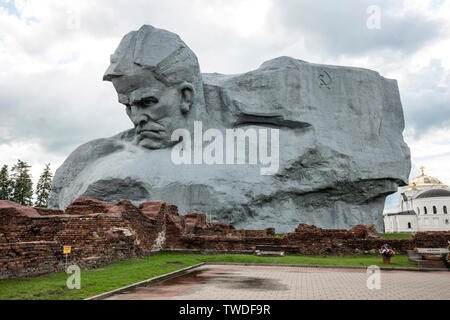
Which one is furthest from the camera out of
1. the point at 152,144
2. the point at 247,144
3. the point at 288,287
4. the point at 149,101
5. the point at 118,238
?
the point at 247,144

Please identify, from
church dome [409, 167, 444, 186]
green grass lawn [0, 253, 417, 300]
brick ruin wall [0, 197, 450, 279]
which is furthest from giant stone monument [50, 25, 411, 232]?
church dome [409, 167, 444, 186]

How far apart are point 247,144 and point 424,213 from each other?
5214 cm

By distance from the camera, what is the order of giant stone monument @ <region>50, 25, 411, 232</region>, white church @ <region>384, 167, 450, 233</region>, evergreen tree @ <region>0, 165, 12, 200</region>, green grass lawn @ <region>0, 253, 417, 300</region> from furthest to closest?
white church @ <region>384, 167, 450, 233</region>, evergreen tree @ <region>0, 165, 12, 200</region>, giant stone monument @ <region>50, 25, 411, 232</region>, green grass lawn @ <region>0, 253, 417, 300</region>

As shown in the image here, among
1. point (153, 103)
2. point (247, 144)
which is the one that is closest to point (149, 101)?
point (153, 103)

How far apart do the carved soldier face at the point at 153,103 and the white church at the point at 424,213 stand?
176 ft

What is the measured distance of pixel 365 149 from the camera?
97.0 ft

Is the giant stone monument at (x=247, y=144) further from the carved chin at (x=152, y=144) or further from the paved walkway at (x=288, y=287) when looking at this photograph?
the paved walkway at (x=288, y=287)

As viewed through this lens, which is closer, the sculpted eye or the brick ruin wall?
the brick ruin wall

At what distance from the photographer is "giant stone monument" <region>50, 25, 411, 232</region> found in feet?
81.5

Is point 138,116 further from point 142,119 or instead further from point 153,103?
point 153,103

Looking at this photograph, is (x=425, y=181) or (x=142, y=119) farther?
(x=425, y=181)

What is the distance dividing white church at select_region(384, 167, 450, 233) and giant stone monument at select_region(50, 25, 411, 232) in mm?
39690

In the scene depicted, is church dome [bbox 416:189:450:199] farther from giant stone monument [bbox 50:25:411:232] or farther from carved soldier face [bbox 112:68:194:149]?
carved soldier face [bbox 112:68:194:149]

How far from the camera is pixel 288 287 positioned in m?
7.20
